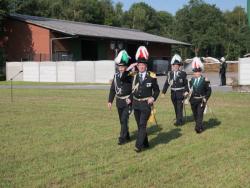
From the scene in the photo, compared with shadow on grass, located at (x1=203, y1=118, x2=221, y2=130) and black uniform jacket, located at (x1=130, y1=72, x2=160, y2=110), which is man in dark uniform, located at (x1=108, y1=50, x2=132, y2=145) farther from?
shadow on grass, located at (x1=203, y1=118, x2=221, y2=130)

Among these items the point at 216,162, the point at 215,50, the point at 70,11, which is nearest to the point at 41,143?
the point at 216,162

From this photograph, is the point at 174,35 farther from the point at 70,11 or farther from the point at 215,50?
the point at 70,11

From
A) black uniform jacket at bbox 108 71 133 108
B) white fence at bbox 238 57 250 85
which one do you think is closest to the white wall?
white fence at bbox 238 57 250 85

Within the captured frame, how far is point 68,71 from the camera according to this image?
137 feet

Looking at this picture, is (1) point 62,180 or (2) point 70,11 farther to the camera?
(2) point 70,11

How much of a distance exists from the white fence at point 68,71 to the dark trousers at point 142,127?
2968 centimetres

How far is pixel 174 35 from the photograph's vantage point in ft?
339

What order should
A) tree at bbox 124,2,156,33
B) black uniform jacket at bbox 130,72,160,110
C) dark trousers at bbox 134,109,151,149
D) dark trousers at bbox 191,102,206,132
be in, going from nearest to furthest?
1. dark trousers at bbox 134,109,151,149
2. black uniform jacket at bbox 130,72,160,110
3. dark trousers at bbox 191,102,206,132
4. tree at bbox 124,2,156,33

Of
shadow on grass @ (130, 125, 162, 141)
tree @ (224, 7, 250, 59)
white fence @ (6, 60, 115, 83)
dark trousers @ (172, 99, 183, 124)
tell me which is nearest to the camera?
shadow on grass @ (130, 125, 162, 141)

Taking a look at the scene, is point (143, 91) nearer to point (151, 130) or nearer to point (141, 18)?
point (151, 130)

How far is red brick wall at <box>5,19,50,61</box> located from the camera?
49.6 metres

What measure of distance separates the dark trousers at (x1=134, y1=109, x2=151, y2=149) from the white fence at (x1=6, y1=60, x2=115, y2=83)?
29675 millimetres

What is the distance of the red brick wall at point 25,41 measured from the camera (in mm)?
49562

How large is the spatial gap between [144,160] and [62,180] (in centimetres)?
188
